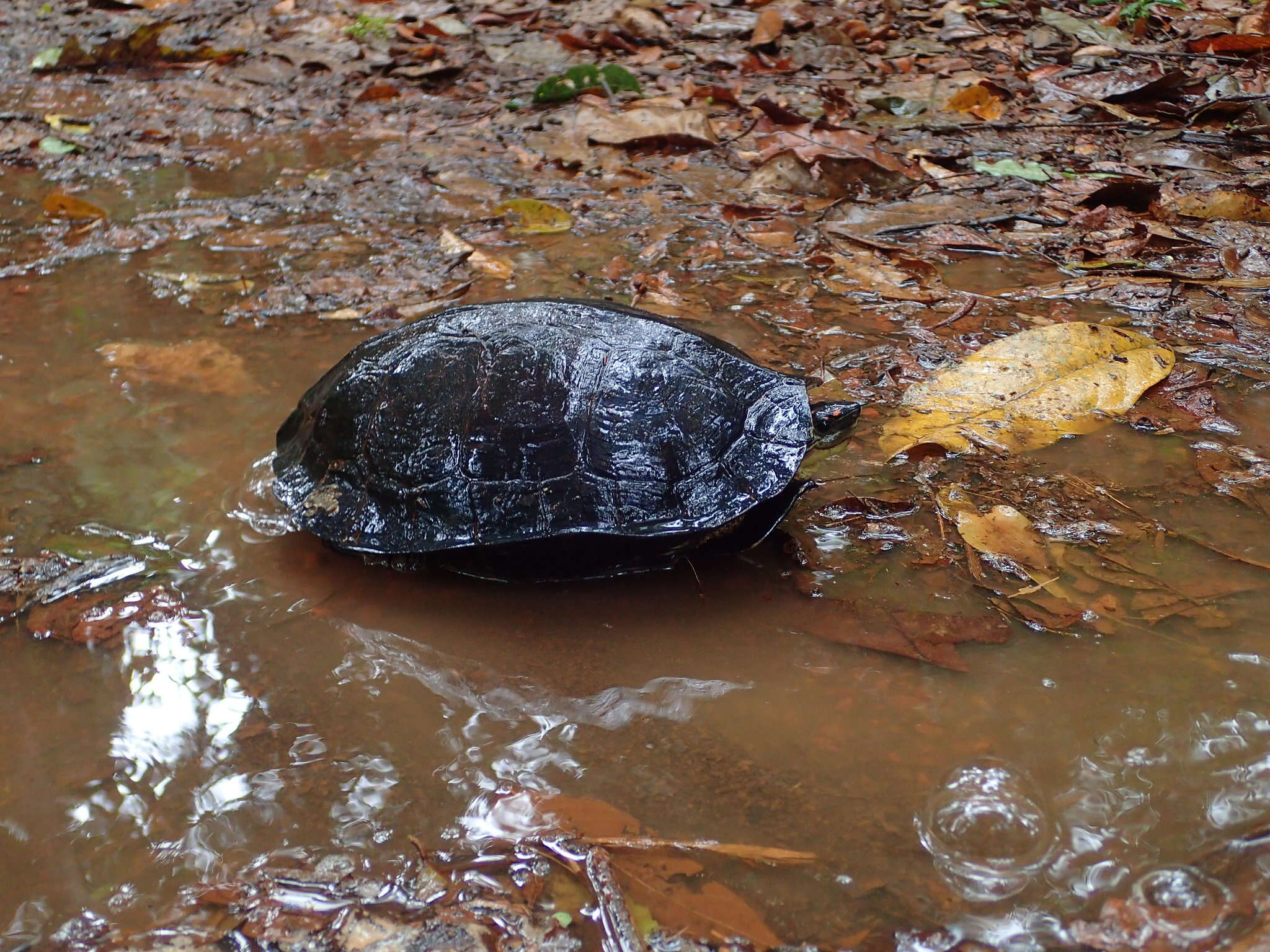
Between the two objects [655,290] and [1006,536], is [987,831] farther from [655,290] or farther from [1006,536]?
[655,290]

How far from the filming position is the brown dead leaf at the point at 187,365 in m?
3.73

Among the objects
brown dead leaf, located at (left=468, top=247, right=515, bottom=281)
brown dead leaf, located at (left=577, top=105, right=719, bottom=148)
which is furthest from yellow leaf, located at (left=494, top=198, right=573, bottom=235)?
brown dead leaf, located at (left=577, top=105, right=719, bottom=148)

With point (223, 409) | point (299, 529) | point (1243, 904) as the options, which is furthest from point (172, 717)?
point (1243, 904)

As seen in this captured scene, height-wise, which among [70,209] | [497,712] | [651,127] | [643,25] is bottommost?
[497,712]

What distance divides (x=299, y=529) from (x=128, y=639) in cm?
60

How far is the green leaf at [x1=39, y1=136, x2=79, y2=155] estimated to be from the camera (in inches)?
240

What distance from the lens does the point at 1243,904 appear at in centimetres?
181

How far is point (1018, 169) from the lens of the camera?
210 inches

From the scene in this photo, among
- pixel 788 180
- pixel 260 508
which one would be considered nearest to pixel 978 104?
pixel 788 180

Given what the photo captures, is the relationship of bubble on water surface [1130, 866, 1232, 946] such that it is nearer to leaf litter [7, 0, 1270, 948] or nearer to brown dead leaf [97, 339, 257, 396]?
leaf litter [7, 0, 1270, 948]

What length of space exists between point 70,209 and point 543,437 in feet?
12.4

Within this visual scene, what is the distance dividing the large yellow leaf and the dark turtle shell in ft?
2.36

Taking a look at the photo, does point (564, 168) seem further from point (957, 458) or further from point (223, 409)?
point (957, 458)

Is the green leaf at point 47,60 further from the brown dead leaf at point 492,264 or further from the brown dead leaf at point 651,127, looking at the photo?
the brown dead leaf at point 492,264
